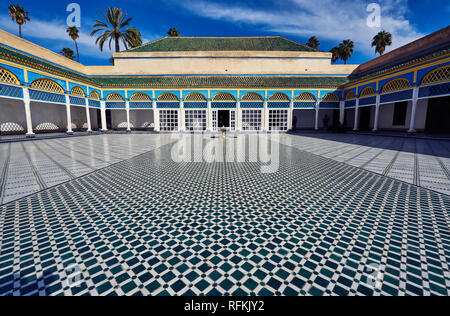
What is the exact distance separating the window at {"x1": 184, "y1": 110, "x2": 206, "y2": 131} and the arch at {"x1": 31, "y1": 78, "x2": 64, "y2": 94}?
27.9 ft

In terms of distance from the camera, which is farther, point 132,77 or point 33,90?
point 132,77

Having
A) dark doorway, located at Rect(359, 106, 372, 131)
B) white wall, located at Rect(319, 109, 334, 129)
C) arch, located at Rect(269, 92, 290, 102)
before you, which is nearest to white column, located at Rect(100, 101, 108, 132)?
arch, located at Rect(269, 92, 290, 102)

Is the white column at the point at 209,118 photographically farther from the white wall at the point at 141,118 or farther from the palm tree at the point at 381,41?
the palm tree at the point at 381,41

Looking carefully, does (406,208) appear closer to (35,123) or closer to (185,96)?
(185,96)

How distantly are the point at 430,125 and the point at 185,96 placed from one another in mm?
16727

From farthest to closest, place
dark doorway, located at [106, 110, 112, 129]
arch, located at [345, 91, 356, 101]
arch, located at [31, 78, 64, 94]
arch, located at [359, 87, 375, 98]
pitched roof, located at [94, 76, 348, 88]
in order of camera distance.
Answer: dark doorway, located at [106, 110, 112, 129], pitched roof, located at [94, 76, 348, 88], arch, located at [345, 91, 356, 101], arch, located at [359, 87, 375, 98], arch, located at [31, 78, 64, 94]

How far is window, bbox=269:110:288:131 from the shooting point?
17.7 metres

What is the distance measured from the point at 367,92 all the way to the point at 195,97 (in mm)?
12632

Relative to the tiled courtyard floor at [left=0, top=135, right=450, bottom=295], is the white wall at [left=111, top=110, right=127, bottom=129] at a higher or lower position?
higher

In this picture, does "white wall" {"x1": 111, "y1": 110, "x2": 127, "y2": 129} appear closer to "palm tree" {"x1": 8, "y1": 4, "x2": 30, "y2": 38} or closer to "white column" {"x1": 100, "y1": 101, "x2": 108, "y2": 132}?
"white column" {"x1": 100, "y1": 101, "x2": 108, "y2": 132}

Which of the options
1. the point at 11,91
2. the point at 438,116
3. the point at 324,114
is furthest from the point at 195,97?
the point at 438,116

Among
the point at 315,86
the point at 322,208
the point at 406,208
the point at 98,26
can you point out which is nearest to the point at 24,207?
the point at 322,208

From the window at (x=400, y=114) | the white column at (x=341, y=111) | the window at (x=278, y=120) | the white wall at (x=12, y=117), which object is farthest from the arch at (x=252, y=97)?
the white wall at (x=12, y=117)

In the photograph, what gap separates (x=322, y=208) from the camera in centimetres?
268
